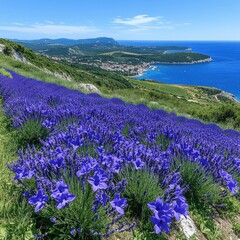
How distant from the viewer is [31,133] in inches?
135

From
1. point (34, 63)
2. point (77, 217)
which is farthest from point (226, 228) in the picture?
point (34, 63)

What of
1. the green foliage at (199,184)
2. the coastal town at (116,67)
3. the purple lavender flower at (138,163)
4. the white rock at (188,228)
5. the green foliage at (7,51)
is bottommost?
the coastal town at (116,67)

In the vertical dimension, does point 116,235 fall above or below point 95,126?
below

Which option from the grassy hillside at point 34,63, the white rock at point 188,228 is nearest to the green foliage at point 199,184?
the white rock at point 188,228

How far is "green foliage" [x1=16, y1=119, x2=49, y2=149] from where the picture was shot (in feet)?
11.3

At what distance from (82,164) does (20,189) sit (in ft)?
2.37

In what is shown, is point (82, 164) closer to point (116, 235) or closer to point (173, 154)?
point (116, 235)

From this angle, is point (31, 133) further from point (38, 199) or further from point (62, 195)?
point (62, 195)

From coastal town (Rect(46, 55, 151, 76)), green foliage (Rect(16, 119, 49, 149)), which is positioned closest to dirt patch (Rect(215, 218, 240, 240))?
green foliage (Rect(16, 119, 49, 149))

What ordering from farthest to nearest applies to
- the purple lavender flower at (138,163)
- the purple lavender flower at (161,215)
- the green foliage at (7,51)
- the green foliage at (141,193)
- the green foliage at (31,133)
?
1. the green foliage at (7,51)
2. the green foliage at (31,133)
3. the purple lavender flower at (138,163)
4. the green foliage at (141,193)
5. the purple lavender flower at (161,215)

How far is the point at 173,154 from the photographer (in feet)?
9.53

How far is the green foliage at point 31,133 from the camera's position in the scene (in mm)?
3432

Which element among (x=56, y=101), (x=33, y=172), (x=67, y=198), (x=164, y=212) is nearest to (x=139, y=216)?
(x=164, y=212)

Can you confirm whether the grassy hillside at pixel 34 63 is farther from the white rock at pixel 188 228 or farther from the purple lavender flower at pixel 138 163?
the white rock at pixel 188 228
